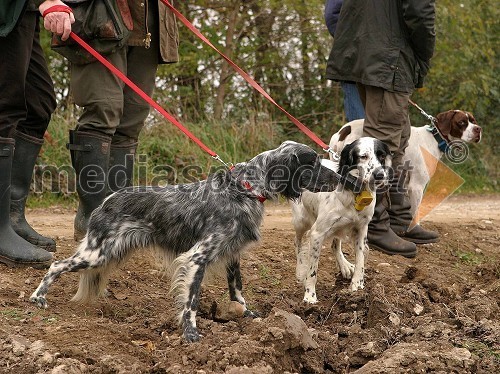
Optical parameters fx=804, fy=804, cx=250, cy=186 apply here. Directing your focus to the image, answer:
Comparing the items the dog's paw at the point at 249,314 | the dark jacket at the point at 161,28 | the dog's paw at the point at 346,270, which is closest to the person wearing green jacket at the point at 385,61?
the dog's paw at the point at 346,270

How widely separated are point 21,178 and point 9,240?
0.48 metres

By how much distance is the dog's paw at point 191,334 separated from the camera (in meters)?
3.96

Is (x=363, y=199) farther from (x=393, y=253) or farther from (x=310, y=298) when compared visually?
(x=393, y=253)

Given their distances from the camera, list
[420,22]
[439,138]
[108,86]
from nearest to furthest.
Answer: [108,86]
[420,22]
[439,138]

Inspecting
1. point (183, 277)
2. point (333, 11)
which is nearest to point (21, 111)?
point (183, 277)

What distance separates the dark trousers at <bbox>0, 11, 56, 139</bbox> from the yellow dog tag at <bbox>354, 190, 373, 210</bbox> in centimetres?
215

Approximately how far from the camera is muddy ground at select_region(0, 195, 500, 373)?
3.54m

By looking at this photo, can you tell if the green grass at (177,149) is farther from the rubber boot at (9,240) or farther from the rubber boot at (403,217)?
the rubber boot at (9,240)

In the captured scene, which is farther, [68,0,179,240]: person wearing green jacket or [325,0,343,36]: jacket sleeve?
[325,0,343,36]: jacket sleeve

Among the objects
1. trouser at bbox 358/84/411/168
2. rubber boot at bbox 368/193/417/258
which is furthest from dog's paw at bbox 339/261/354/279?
trouser at bbox 358/84/411/168

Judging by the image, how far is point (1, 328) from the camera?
3852mm

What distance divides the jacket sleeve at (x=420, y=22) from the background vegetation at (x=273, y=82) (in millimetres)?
4428

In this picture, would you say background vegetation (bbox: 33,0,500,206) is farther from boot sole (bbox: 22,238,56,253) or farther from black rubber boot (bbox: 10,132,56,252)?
black rubber boot (bbox: 10,132,56,252)

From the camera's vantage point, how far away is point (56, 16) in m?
4.45
